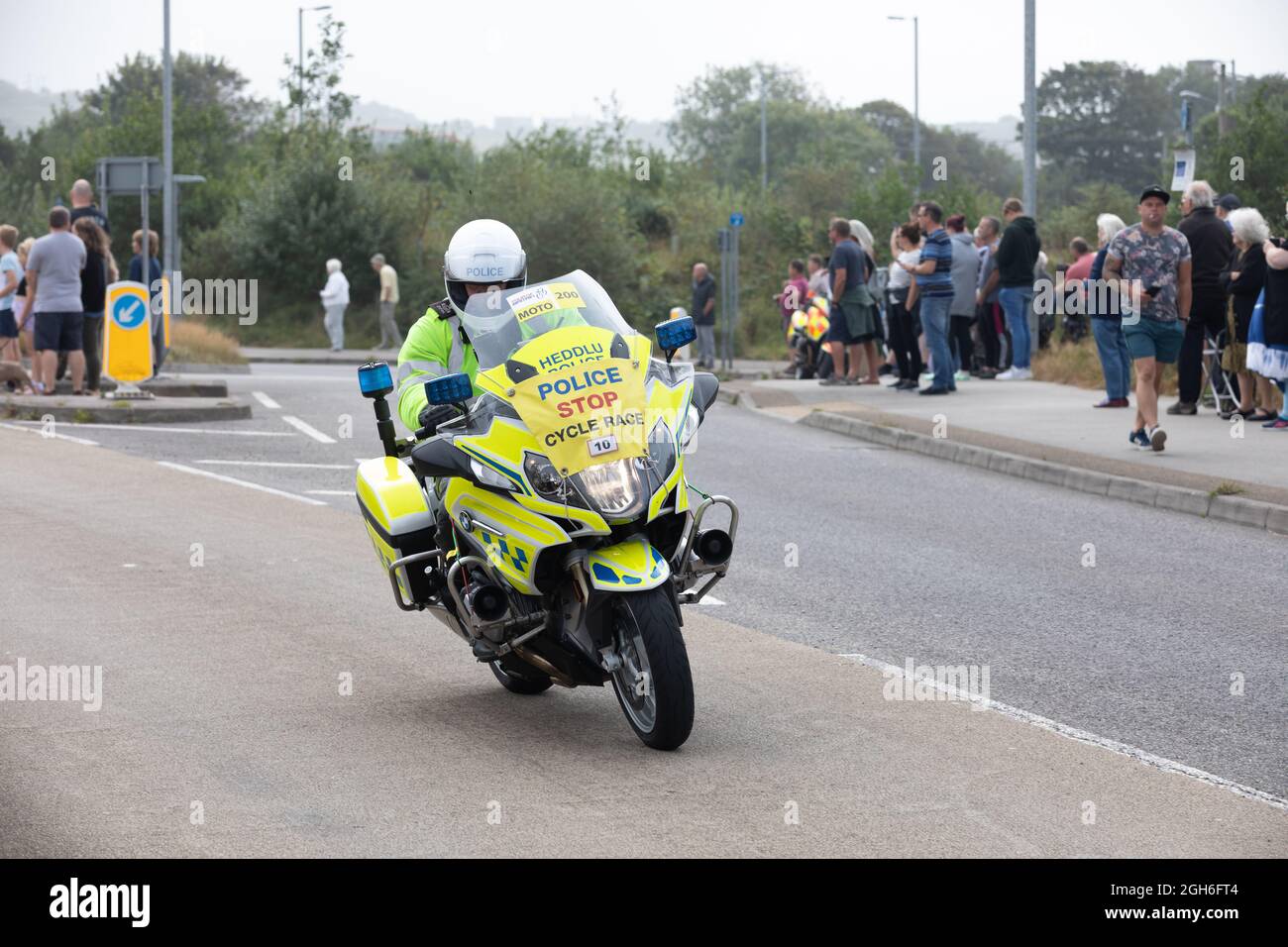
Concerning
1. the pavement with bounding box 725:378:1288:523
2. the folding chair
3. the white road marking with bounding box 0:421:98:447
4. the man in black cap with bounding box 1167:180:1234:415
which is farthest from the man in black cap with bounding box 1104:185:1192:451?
the white road marking with bounding box 0:421:98:447

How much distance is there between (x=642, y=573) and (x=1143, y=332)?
9446 millimetres

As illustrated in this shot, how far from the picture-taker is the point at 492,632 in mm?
6578

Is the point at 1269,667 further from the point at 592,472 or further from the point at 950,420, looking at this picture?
the point at 950,420

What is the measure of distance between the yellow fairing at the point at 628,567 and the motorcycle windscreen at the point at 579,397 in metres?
0.30

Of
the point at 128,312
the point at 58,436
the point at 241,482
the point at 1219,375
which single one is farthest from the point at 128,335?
the point at 1219,375

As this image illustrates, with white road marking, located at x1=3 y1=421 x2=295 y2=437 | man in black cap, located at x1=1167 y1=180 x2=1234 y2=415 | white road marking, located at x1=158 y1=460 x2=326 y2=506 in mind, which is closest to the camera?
white road marking, located at x1=158 y1=460 x2=326 y2=506

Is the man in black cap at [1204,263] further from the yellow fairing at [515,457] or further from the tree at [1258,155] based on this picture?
the yellow fairing at [515,457]

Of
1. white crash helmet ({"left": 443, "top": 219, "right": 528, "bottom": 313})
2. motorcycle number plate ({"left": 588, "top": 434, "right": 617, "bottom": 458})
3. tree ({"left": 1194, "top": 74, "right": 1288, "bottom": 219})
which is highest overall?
tree ({"left": 1194, "top": 74, "right": 1288, "bottom": 219})

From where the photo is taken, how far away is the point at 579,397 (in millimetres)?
6266

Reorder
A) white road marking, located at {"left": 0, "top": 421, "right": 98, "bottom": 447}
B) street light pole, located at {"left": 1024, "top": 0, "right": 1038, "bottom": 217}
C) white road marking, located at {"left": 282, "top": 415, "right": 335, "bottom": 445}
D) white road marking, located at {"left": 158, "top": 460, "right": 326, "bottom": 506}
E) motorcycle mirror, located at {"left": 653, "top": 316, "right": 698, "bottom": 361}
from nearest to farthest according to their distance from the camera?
motorcycle mirror, located at {"left": 653, "top": 316, "right": 698, "bottom": 361} → white road marking, located at {"left": 158, "top": 460, "right": 326, "bottom": 506} → white road marking, located at {"left": 0, "top": 421, "right": 98, "bottom": 447} → white road marking, located at {"left": 282, "top": 415, "right": 335, "bottom": 445} → street light pole, located at {"left": 1024, "top": 0, "right": 1038, "bottom": 217}

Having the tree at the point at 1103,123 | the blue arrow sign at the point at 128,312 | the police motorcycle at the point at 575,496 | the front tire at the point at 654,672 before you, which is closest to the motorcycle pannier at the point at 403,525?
the police motorcycle at the point at 575,496

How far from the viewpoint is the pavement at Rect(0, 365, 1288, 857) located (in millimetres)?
5543

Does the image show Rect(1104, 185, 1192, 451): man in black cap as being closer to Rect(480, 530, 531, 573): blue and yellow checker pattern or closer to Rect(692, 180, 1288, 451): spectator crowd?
Rect(692, 180, 1288, 451): spectator crowd
